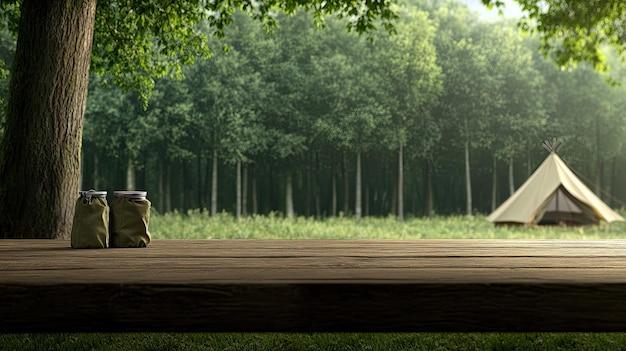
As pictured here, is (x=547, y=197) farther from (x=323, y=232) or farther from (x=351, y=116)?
(x=351, y=116)

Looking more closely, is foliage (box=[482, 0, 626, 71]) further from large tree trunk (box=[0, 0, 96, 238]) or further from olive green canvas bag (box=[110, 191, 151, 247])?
olive green canvas bag (box=[110, 191, 151, 247])

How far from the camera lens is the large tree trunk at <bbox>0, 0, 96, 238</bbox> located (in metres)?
4.99

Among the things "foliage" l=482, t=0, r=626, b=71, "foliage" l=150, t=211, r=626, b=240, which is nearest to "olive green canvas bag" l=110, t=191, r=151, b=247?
"foliage" l=482, t=0, r=626, b=71

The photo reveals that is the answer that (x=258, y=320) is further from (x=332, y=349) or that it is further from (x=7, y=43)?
(x=7, y=43)

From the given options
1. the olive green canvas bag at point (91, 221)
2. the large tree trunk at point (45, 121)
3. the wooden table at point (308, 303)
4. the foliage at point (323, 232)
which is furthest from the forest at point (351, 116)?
the wooden table at point (308, 303)

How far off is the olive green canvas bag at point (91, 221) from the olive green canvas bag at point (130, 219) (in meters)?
0.04

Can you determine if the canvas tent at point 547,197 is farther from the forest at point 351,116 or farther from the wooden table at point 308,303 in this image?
the wooden table at point 308,303

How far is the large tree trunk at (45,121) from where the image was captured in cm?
499

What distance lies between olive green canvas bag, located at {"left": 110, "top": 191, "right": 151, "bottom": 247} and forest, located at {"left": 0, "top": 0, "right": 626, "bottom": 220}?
18.1m

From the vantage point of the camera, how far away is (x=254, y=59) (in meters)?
24.2

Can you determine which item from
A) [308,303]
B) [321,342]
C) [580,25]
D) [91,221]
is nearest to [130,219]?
[91,221]

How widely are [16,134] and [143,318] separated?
3.65 meters

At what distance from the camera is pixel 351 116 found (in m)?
23.0

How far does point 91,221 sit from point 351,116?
2022cm
